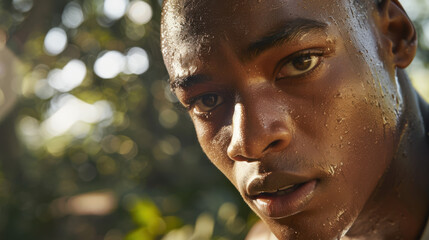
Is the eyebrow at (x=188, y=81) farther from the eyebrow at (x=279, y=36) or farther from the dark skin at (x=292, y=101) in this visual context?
the eyebrow at (x=279, y=36)

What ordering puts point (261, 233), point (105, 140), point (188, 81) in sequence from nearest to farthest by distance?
point (188, 81) → point (261, 233) → point (105, 140)

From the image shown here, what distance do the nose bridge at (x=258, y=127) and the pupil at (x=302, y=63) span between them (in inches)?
4.3

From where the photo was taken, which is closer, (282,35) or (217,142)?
(282,35)

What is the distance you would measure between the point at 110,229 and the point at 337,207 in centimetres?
378

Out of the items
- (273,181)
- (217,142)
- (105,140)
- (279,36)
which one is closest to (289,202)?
(273,181)

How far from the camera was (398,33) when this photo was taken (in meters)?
1.51

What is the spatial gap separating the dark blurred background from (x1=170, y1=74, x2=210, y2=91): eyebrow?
197 centimetres

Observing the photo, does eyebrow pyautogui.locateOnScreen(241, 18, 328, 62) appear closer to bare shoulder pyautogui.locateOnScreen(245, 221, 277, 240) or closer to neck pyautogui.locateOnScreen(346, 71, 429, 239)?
neck pyautogui.locateOnScreen(346, 71, 429, 239)

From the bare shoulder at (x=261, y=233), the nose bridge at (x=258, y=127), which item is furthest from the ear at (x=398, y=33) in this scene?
the bare shoulder at (x=261, y=233)

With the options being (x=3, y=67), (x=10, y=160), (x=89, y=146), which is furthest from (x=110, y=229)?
(x=89, y=146)

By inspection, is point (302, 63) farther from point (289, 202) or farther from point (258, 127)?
point (289, 202)

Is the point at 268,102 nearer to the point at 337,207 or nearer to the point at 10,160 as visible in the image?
the point at 337,207

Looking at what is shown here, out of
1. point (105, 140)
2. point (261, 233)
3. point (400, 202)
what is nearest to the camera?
point (400, 202)

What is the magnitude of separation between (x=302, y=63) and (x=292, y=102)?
0.11 m
